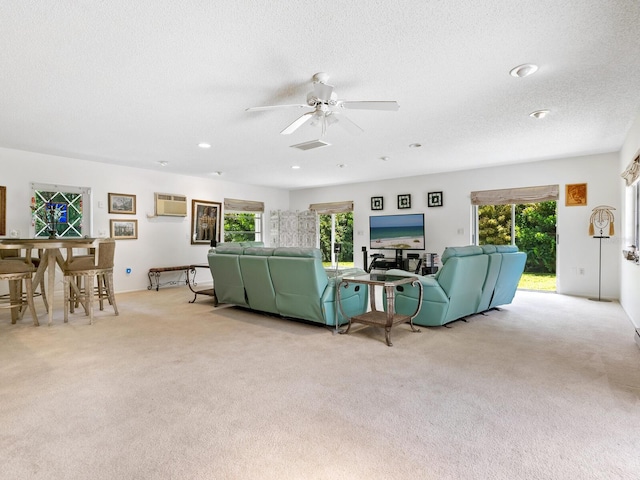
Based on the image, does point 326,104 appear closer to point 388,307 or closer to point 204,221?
point 388,307

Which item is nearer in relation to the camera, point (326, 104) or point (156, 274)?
point (326, 104)

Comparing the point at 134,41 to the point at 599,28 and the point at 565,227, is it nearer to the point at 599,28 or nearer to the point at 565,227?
the point at 599,28

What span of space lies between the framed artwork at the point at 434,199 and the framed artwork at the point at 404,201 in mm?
466

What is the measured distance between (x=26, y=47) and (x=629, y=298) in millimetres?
6620

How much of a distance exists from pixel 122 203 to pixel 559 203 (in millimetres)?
7910

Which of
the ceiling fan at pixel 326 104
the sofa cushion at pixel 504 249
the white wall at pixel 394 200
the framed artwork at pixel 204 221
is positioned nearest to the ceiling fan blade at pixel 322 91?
the ceiling fan at pixel 326 104

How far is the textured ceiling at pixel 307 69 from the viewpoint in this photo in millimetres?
2117

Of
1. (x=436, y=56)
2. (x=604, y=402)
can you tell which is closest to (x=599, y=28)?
(x=436, y=56)

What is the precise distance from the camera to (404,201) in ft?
26.6

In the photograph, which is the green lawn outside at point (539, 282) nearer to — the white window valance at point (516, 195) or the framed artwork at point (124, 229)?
the white window valance at point (516, 195)

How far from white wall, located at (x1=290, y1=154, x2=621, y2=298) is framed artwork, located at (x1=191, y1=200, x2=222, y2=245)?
138 inches

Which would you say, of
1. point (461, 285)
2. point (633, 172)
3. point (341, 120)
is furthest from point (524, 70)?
point (633, 172)

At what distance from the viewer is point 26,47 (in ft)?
8.06

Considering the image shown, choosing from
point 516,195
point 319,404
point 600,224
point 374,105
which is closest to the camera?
point 319,404
